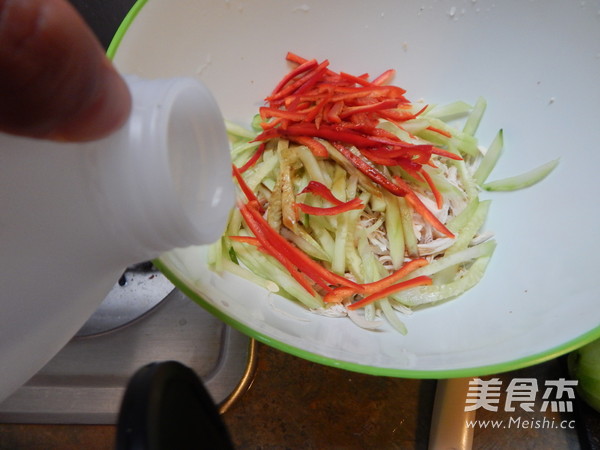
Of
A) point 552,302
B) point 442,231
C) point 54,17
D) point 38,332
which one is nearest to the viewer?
point 54,17

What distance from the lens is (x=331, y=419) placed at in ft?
2.48

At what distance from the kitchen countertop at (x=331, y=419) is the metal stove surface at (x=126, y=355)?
2 centimetres

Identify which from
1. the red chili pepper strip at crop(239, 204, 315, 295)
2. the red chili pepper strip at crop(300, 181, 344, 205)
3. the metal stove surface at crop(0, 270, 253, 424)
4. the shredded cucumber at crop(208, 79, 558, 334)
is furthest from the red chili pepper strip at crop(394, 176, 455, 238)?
the metal stove surface at crop(0, 270, 253, 424)

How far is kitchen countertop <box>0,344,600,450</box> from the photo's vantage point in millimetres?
736

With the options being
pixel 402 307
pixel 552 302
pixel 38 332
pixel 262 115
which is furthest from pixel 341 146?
pixel 38 332

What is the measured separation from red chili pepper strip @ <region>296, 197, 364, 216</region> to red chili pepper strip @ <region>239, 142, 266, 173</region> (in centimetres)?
13

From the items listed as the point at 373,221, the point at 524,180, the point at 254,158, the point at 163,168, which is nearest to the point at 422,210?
the point at 373,221

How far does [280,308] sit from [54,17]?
0.46 meters

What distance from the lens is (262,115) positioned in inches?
30.8

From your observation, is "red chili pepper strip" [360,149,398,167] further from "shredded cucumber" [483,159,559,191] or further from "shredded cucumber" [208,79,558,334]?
"shredded cucumber" [483,159,559,191]

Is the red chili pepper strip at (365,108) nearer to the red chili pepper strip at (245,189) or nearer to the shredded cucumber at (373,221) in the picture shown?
the shredded cucumber at (373,221)

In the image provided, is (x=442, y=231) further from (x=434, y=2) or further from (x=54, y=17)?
(x=54, y=17)

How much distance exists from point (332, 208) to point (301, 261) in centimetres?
9

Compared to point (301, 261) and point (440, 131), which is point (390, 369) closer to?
point (301, 261)
